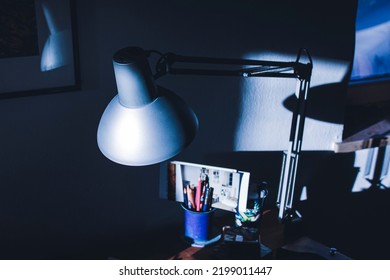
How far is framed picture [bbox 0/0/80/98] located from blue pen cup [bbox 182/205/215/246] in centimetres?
59

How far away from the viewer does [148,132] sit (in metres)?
0.77

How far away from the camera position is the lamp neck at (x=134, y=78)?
2.42 ft

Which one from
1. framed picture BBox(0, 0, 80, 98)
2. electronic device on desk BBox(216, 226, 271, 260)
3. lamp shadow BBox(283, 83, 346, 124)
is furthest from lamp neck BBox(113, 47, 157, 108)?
lamp shadow BBox(283, 83, 346, 124)

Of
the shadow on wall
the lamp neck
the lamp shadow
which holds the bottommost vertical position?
the shadow on wall

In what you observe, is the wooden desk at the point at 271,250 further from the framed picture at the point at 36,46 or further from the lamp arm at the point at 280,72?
the framed picture at the point at 36,46

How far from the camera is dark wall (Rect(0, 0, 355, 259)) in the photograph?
4.15ft

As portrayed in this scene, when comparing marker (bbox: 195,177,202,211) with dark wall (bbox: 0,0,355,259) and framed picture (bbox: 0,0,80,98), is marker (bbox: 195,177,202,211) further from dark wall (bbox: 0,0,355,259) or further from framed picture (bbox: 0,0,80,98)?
framed picture (bbox: 0,0,80,98)

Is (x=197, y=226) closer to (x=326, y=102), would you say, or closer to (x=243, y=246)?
(x=243, y=246)

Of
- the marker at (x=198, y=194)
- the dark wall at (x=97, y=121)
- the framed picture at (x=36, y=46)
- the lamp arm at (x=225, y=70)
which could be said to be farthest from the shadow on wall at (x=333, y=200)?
the framed picture at (x=36, y=46)

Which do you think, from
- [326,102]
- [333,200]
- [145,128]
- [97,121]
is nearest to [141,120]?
[145,128]

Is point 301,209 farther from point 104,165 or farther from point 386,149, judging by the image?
point 104,165

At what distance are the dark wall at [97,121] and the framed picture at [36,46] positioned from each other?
0.04 meters
